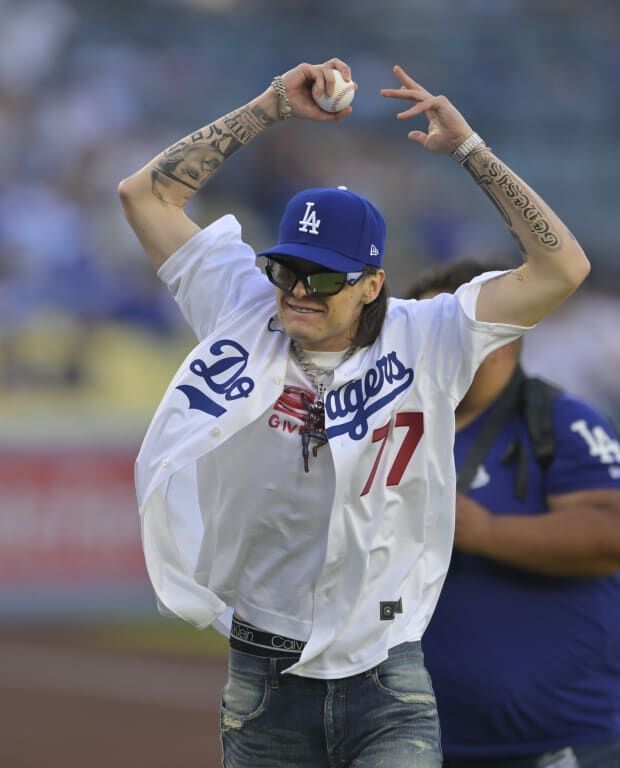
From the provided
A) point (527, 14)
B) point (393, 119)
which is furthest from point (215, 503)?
point (527, 14)

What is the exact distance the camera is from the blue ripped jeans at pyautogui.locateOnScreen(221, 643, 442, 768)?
3.69 m

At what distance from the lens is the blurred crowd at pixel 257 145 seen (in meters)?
12.6

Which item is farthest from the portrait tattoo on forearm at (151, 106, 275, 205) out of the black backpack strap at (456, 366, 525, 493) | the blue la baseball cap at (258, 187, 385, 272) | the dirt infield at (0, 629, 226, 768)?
the dirt infield at (0, 629, 226, 768)

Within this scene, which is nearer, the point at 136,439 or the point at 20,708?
the point at 20,708

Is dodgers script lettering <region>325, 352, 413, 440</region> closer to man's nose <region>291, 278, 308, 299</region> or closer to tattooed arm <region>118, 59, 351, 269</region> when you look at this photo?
man's nose <region>291, 278, 308, 299</region>

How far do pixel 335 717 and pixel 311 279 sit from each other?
1136 millimetres

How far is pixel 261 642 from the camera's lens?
382 cm

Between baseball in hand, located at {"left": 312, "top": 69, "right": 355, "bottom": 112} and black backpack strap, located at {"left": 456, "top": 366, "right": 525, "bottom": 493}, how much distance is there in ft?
3.65

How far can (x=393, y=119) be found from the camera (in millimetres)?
16062

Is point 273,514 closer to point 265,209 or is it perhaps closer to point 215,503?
point 215,503

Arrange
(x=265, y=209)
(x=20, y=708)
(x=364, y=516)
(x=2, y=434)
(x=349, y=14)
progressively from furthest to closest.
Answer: (x=349, y=14) → (x=265, y=209) → (x=2, y=434) → (x=20, y=708) → (x=364, y=516)

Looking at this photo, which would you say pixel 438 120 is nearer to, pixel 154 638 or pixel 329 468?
pixel 329 468

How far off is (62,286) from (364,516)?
9.28 metres

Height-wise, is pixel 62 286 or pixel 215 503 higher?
pixel 62 286
